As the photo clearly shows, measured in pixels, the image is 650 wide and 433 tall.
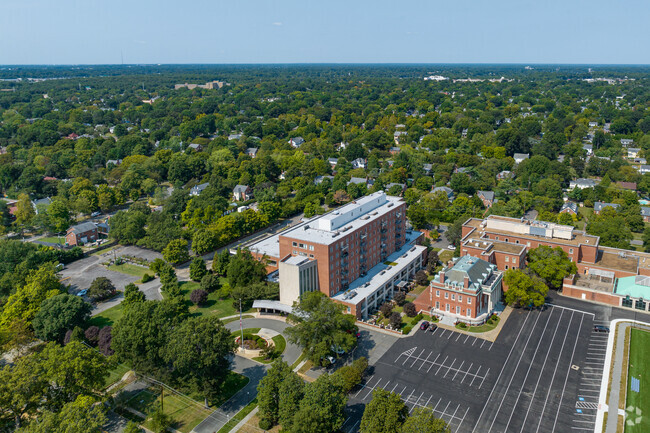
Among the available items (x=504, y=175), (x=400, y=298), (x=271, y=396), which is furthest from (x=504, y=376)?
(x=504, y=175)

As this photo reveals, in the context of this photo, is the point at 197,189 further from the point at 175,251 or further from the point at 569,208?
the point at 569,208

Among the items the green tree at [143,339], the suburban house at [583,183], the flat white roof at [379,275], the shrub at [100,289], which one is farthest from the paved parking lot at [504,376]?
the suburban house at [583,183]

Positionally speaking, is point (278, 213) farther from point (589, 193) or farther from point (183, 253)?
point (589, 193)

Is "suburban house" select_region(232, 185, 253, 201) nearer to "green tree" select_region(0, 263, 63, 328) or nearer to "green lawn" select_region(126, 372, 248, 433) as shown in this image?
"green tree" select_region(0, 263, 63, 328)

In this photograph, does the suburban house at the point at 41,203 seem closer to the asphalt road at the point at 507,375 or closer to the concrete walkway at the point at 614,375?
the asphalt road at the point at 507,375

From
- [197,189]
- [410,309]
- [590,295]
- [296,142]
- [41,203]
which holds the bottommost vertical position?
[590,295]

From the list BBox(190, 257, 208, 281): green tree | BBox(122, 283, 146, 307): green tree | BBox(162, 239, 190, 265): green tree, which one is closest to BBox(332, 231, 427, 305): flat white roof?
BBox(190, 257, 208, 281): green tree
